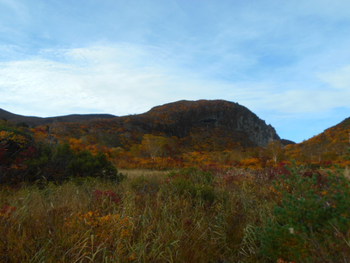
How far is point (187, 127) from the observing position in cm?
6612

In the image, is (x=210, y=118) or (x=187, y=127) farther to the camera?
(x=210, y=118)

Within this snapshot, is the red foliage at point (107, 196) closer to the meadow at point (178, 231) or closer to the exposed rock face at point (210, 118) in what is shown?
the meadow at point (178, 231)

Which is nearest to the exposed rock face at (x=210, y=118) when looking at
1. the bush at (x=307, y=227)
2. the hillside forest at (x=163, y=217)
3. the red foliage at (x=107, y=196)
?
the hillside forest at (x=163, y=217)

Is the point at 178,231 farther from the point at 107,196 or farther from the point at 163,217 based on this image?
the point at 107,196

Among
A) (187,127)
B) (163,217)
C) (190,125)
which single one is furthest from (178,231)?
(190,125)

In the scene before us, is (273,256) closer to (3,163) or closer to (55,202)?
(55,202)

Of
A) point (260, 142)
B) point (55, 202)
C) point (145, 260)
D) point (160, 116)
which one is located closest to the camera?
point (145, 260)

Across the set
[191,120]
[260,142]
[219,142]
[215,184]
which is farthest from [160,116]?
[215,184]

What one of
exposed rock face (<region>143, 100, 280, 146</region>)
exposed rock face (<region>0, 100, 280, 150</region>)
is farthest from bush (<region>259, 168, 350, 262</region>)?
exposed rock face (<region>143, 100, 280, 146</region>)

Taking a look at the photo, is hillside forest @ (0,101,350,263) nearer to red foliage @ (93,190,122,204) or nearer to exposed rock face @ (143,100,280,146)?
red foliage @ (93,190,122,204)

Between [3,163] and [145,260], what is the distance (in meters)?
4.92

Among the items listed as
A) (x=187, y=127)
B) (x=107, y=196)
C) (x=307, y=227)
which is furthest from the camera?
(x=187, y=127)

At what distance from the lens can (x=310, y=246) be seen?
237 cm

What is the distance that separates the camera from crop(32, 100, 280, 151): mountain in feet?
137
